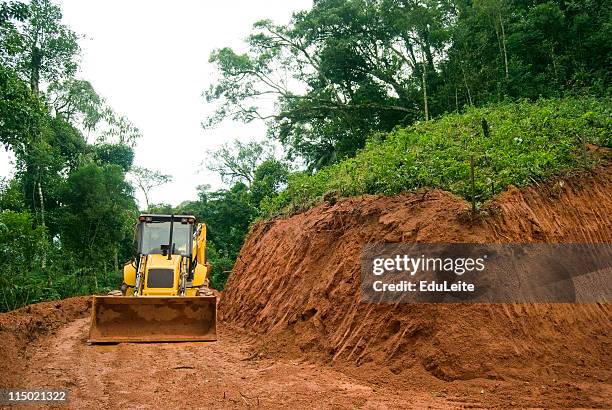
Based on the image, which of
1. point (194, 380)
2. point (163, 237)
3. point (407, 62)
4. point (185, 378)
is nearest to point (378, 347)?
point (194, 380)

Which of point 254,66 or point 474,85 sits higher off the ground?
point 254,66

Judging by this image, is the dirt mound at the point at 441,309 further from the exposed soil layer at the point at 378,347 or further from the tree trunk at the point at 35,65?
the tree trunk at the point at 35,65

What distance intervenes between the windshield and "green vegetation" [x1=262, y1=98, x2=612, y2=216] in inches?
145

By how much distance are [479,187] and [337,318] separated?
3.60m

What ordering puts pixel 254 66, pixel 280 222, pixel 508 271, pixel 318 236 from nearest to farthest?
pixel 508 271, pixel 318 236, pixel 280 222, pixel 254 66

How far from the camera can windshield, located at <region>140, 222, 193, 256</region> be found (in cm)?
1313

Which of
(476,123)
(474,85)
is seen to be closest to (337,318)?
(476,123)

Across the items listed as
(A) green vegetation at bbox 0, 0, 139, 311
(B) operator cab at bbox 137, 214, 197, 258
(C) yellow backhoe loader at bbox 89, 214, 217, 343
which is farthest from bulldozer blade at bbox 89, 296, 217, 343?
(A) green vegetation at bbox 0, 0, 139, 311

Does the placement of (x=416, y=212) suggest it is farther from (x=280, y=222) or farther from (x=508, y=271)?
(x=280, y=222)

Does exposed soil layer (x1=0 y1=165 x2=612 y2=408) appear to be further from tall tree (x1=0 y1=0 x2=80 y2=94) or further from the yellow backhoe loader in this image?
tall tree (x1=0 y1=0 x2=80 y2=94)

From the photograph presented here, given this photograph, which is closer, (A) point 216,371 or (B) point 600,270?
(A) point 216,371

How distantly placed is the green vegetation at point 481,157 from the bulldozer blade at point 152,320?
4.50 m

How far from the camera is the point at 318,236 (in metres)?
12.0

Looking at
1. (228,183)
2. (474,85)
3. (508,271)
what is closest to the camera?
(508,271)
